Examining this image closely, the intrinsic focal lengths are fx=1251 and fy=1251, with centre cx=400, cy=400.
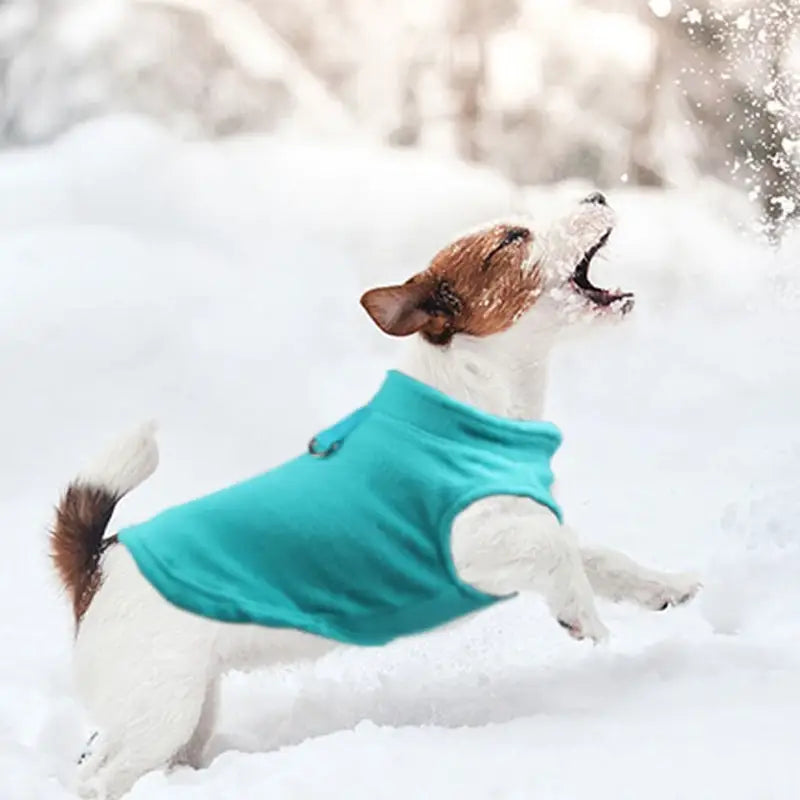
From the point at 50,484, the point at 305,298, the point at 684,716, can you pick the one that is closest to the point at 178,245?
the point at 305,298

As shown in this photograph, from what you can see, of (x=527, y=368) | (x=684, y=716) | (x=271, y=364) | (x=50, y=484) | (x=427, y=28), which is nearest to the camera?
(x=684, y=716)

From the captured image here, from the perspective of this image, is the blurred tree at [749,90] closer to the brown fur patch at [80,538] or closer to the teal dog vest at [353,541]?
the teal dog vest at [353,541]

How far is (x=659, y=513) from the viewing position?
1894 mm

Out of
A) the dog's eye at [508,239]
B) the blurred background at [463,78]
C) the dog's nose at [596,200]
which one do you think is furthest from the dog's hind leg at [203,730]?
the blurred background at [463,78]

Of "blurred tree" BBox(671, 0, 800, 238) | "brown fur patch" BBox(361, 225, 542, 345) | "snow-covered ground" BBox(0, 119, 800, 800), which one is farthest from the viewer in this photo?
"blurred tree" BBox(671, 0, 800, 238)

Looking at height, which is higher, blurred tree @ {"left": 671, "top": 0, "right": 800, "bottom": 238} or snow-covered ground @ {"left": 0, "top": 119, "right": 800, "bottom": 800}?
blurred tree @ {"left": 671, "top": 0, "right": 800, "bottom": 238}

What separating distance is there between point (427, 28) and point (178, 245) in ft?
1.90

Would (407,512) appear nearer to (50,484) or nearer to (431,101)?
(50,484)

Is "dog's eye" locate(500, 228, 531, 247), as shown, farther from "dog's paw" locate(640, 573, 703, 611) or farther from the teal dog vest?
"dog's paw" locate(640, 573, 703, 611)

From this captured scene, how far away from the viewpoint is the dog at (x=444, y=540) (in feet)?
3.35

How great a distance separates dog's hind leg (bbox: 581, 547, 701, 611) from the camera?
1.18m

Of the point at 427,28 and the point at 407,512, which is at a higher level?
the point at 427,28

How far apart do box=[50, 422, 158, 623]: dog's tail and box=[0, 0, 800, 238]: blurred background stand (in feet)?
3.87

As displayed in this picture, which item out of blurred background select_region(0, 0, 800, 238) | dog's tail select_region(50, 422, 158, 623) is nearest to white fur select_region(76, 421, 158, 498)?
dog's tail select_region(50, 422, 158, 623)
